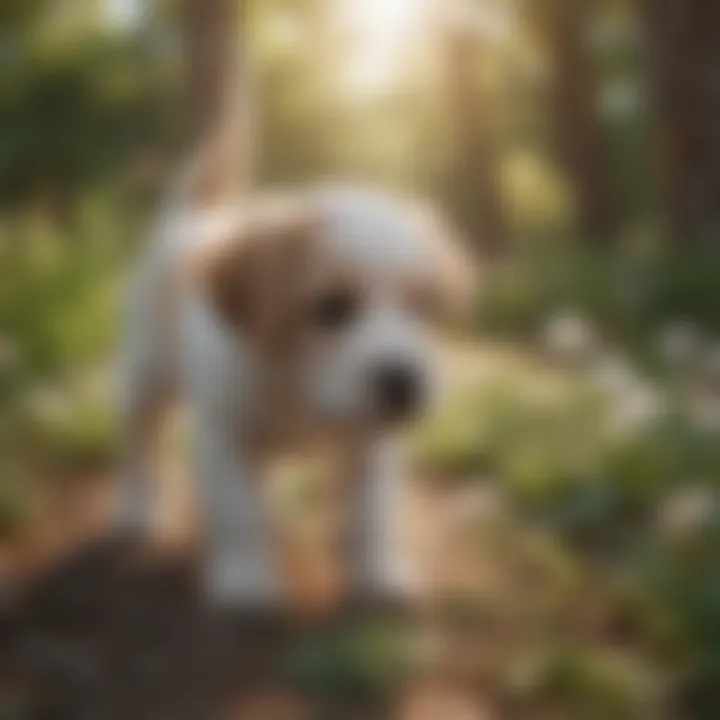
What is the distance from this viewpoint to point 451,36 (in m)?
0.87

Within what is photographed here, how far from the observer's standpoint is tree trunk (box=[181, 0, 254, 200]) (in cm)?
84

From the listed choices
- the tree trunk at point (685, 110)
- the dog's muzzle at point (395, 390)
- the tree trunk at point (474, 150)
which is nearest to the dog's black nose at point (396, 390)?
the dog's muzzle at point (395, 390)

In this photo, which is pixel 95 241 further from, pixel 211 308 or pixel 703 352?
pixel 703 352

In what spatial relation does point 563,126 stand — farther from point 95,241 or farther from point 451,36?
point 95,241

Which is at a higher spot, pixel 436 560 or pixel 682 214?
pixel 682 214

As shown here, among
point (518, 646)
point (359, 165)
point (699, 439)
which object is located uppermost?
point (359, 165)

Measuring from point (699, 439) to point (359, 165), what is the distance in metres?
0.25

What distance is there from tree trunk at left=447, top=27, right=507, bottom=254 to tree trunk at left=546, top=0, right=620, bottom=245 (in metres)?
0.04

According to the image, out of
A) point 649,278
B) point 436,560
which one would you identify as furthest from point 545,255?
point 436,560

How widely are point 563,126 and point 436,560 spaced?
10.6 inches

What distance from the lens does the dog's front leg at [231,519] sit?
830 millimetres

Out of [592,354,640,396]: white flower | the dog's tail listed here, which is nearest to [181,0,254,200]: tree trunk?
the dog's tail

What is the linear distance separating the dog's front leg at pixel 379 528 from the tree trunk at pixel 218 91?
18 centimetres

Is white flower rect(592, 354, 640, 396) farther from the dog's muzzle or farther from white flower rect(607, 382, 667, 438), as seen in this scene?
the dog's muzzle
